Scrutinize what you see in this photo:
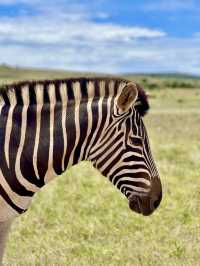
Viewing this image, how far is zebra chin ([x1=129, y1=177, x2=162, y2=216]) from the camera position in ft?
18.9

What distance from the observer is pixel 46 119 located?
5.89 metres

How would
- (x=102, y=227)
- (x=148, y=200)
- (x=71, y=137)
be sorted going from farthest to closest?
(x=102, y=227) → (x=71, y=137) → (x=148, y=200)

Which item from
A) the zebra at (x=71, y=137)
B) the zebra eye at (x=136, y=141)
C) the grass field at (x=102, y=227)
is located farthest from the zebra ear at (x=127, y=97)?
the grass field at (x=102, y=227)

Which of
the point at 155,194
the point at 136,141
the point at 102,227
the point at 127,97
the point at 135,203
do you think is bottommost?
the point at 102,227

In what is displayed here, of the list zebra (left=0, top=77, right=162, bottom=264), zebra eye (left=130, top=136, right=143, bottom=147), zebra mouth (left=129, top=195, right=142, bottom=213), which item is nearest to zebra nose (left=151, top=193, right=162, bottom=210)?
zebra (left=0, top=77, right=162, bottom=264)

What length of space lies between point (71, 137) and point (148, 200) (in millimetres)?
832

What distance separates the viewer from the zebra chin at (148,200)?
18.9 feet

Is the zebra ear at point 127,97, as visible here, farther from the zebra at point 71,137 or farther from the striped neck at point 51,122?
the striped neck at point 51,122

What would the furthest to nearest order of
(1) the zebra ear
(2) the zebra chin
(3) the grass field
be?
(3) the grass field → (2) the zebra chin → (1) the zebra ear

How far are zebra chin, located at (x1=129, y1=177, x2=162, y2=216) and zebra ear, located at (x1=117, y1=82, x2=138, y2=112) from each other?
67 cm

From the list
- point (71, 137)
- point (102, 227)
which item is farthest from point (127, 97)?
point (102, 227)

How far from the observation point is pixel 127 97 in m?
5.66

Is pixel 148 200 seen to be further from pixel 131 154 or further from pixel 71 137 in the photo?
pixel 71 137

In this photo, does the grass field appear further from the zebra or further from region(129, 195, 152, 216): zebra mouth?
region(129, 195, 152, 216): zebra mouth
